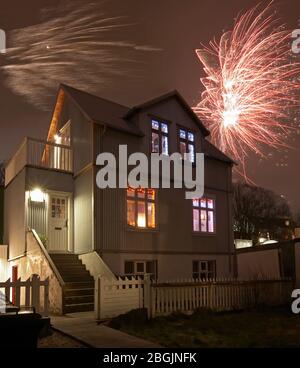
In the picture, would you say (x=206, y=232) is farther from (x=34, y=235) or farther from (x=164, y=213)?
(x=34, y=235)

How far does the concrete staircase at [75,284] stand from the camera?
1357 cm

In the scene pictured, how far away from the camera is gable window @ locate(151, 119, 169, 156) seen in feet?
62.8

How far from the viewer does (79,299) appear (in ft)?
45.4

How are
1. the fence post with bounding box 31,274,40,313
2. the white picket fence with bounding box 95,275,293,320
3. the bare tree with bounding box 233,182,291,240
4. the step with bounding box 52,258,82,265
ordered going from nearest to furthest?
the fence post with bounding box 31,274,40,313 < the white picket fence with bounding box 95,275,293,320 < the step with bounding box 52,258,82,265 < the bare tree with bounding box 233,182,291,240

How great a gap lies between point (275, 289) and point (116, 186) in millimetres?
7352

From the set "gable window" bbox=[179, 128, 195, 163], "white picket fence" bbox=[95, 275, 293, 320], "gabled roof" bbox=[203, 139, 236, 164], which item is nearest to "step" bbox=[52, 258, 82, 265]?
"white picket fence" bbox=[95, 275, 293, 320]

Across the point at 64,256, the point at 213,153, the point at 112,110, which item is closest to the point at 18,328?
the point at 64,256

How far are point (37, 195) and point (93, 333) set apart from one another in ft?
28.6

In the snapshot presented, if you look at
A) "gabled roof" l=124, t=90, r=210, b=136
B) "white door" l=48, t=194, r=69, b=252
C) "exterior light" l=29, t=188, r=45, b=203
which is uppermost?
"gabled roof" l=124, t=90, r=210, b=136

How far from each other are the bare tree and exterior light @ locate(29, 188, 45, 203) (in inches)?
1797

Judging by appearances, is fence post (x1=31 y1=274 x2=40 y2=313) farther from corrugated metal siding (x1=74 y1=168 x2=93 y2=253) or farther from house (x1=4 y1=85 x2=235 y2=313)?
corrugated metal siding (x1=74 y1=168 x2=93 y2=253)

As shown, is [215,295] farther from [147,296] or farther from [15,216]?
[15,216]
